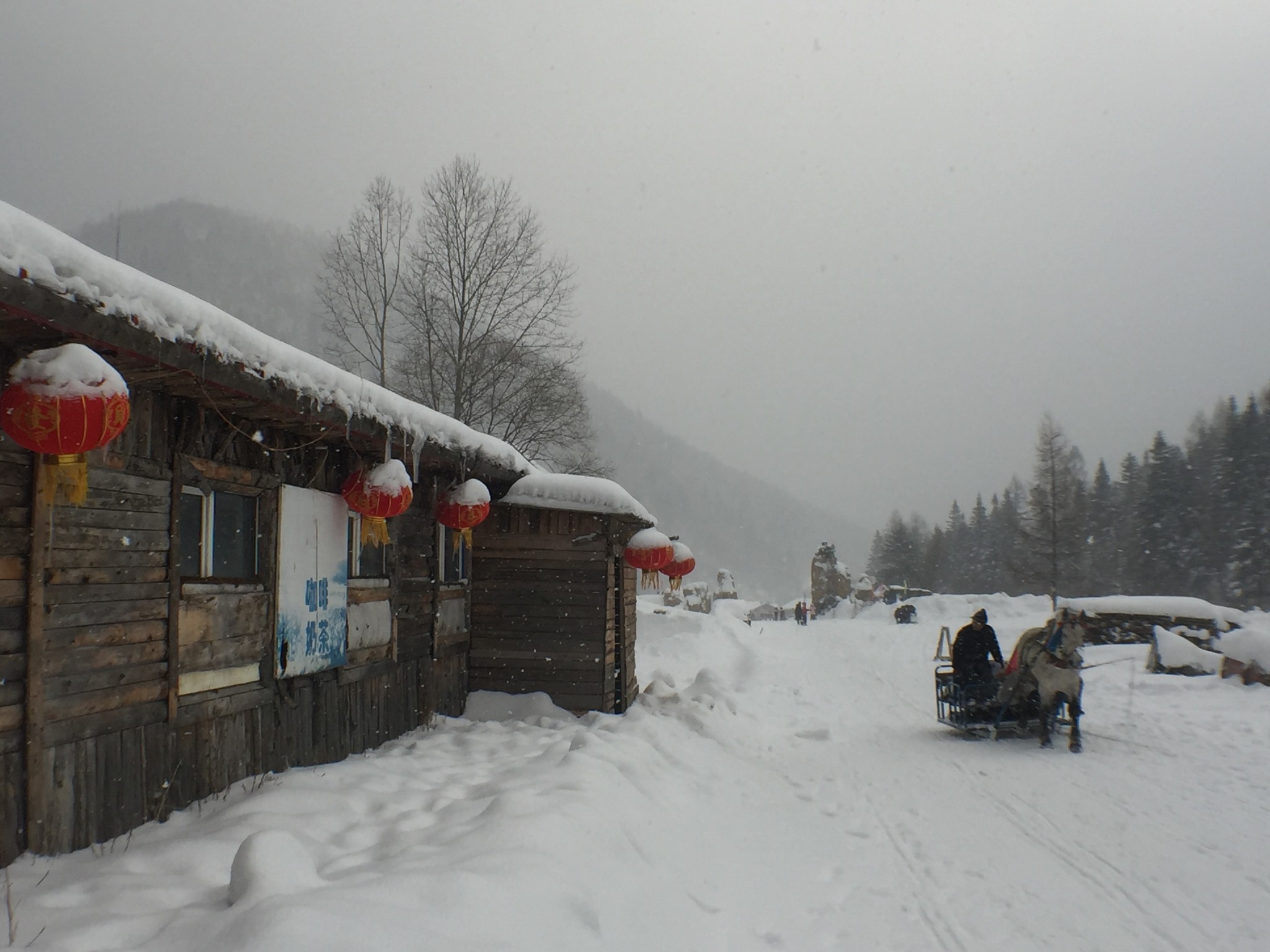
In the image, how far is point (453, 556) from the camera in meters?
11.7

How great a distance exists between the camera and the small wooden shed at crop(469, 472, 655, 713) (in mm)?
11953

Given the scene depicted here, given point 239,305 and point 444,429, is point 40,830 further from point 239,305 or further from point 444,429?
point 239,305

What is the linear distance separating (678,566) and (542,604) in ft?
Answer: 14.0

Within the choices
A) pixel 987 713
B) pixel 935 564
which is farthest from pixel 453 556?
pixel 935 564

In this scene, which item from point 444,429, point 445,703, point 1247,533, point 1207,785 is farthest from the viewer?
point 1247,533

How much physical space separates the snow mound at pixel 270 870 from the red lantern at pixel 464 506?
554 cm

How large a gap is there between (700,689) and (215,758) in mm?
9283

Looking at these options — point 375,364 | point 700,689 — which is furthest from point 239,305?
point 700,689

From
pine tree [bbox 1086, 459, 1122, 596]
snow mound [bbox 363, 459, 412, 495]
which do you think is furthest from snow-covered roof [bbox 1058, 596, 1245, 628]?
pine tree [bbox 1086, 459, 1122, 596]

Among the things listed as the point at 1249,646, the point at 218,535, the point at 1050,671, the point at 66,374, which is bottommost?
the point at 1249,646

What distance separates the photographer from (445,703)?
36.5ft

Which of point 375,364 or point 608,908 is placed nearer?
point 608,908

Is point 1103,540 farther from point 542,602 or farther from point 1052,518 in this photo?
point 542,602

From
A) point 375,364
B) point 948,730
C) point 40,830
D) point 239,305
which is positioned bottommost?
point 948,730
